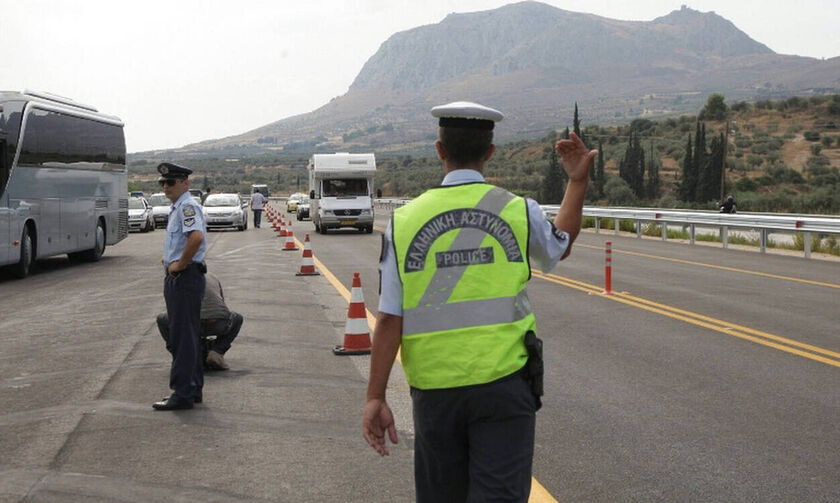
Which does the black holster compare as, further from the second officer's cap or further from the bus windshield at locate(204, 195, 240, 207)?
the bus windshield at locate(204, 195, 240, 207)

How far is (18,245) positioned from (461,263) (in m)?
18.3

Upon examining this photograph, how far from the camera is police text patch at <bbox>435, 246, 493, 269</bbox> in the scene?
11.0 ft

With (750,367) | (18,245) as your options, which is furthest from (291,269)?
(750,367)

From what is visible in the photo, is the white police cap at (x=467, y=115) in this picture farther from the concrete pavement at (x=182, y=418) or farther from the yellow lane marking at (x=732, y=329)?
the yellow lane marking at (x=732, y=329)

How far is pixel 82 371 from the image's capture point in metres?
9.41

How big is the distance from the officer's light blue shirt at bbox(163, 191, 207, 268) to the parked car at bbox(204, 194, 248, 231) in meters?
34.0

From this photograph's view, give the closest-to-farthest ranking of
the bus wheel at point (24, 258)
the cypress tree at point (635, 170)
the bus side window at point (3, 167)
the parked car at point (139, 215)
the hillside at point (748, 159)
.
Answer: the bus side window at point (3, 167) < the bus wheel at point (24, 258) < the parked car at point (139, 215) < the hillside at point (748, 159) < the cypress tree at point (635, 170)

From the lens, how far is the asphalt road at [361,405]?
5.76m

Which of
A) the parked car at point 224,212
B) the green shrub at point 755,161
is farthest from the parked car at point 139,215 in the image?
the green shrub at point 755,161

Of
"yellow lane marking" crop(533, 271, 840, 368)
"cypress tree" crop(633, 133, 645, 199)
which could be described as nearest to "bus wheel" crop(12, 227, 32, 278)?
"yellow lane marking" crop(533, 271, 840, 368)

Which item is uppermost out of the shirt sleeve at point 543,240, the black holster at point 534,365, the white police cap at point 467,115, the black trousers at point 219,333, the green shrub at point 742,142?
the green shrub at point 742,142

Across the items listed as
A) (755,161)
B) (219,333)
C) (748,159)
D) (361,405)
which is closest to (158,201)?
(219,333)

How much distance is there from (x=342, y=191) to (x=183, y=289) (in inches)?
1254

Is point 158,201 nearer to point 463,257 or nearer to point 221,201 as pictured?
point 221,201
